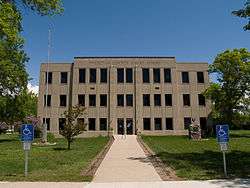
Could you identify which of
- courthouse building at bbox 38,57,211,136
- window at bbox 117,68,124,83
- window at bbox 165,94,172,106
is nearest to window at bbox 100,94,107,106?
courthouse building at bbox 38,57,211,136

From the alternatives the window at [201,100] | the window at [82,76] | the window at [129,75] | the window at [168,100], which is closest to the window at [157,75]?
the window at [168,100]

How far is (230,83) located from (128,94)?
14.3 meters

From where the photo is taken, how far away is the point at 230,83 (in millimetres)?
46750

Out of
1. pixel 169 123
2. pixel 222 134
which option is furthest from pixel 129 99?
pixel 222 134

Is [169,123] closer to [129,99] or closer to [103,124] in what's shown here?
[129,99]

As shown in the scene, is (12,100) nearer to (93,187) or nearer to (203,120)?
(203,120)

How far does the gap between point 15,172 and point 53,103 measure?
39.3 m

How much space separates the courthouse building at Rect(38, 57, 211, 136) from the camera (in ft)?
170

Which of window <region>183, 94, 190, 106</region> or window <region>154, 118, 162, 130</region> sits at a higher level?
window <region>183, 94, 190, 106</region>

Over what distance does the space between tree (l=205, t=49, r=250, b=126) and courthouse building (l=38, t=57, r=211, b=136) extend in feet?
18.4

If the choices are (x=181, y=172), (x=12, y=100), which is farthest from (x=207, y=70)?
A: (x=181, y=172)

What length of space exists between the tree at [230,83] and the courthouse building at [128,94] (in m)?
5.60

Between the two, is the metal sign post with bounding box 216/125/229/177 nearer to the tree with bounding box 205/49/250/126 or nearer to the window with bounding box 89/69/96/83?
the tree with bounding box 205/49/250/126

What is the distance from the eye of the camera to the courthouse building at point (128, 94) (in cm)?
5194
